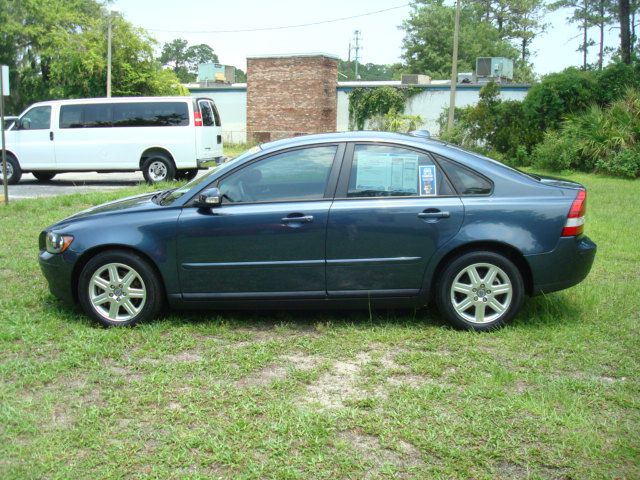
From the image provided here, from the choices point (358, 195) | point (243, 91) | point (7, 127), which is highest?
point (243, 91)

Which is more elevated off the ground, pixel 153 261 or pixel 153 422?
pixel 153 261

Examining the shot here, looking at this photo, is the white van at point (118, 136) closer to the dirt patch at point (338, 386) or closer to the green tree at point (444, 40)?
the dirt patch at point (338, 386)

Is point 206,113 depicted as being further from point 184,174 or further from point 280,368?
point 280,368

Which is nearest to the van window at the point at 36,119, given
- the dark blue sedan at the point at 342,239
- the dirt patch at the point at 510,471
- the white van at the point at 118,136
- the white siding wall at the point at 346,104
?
the white van at the point at 118,136

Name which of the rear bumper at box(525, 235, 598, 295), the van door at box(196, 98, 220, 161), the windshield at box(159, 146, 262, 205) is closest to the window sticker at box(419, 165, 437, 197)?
the rear bumper at box(525, 235, 598, 295)

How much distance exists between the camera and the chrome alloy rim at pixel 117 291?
5309 millimetres

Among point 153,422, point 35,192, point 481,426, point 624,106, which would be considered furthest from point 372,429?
point 624,106

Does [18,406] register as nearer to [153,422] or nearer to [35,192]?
[153,422]

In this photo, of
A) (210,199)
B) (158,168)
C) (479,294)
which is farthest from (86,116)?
(479,294)

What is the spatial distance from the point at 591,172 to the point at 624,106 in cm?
245

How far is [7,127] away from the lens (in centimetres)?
1747

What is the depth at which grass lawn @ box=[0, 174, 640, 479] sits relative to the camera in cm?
333

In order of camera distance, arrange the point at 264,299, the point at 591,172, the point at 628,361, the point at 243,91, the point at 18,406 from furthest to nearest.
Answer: the point at 243,91 → the point at 591,172 → the point at 264,299 → the point at 628,361 → the point at 18,406

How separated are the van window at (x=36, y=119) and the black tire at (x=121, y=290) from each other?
502 inches
